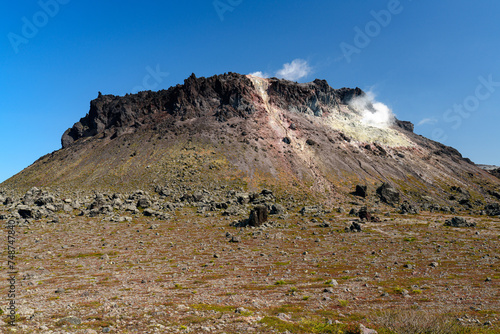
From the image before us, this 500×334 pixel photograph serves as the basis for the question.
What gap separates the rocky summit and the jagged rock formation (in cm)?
104

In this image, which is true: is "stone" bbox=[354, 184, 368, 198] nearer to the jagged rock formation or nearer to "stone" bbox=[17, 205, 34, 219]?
the jagged rock formation

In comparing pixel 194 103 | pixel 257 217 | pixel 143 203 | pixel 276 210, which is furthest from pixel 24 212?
pixel 194 103

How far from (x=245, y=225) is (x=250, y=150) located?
7898cm

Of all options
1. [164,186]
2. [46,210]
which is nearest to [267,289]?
[46,210]

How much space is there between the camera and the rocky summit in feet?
61.4

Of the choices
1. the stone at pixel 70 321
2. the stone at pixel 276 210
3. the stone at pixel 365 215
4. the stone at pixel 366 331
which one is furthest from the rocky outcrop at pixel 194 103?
the stone at pixel 366 331

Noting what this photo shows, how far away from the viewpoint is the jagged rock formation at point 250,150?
12044 cm

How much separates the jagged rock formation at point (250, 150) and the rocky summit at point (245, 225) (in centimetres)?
104

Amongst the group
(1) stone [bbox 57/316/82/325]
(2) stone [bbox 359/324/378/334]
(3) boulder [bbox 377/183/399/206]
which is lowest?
(1) stone [bbox 57/316/82/325]

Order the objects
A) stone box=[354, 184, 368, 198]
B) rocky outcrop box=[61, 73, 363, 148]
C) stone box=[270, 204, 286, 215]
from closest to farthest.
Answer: stone box=[270, 204, 286, 215], stone box=[354, 184, 368, 198], rocky outcrop box=[61, 73, 363, 148]

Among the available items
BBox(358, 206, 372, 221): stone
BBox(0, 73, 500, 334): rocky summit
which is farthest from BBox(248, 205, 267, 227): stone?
BBox(358, 206, 372, 221): stone

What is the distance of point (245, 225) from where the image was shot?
63562 millimetres

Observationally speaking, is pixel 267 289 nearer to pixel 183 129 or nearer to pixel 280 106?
pixel 183 129

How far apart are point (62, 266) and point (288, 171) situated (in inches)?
4238
